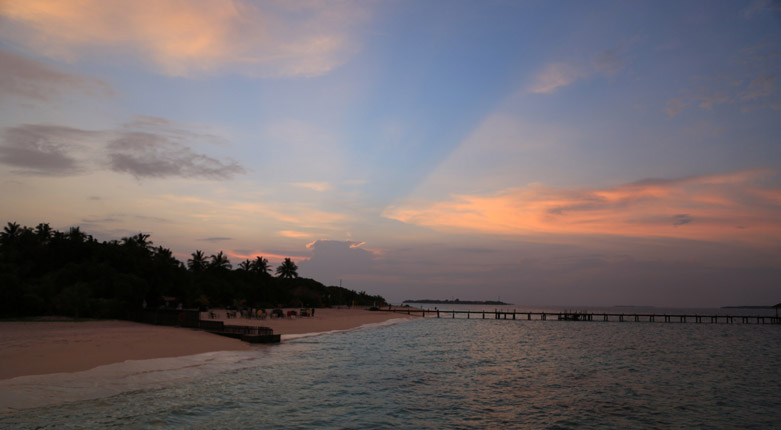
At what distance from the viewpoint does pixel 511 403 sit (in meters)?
24.0

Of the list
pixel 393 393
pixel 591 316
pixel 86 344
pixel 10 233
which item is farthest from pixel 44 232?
pixel 591 316

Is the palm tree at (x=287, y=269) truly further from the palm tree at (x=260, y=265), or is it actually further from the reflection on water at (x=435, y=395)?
the reflection on water at (x=435, y=395)

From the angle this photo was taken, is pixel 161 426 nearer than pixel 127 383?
Yes

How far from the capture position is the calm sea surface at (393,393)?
1873cm

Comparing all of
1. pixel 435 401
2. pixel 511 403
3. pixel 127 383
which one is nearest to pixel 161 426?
pixel 127 383

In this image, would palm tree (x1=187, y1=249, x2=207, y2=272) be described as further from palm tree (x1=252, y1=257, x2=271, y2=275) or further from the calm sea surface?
the calm sea surface

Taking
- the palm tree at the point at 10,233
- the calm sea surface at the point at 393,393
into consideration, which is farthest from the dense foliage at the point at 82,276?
the calm sea surface at the point at 393,393

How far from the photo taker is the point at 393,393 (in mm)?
25266

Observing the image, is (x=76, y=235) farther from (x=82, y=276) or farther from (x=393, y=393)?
(x=393, y=393)

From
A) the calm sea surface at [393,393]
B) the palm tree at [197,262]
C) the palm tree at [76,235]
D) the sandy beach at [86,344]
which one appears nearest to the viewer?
the calm sea surface at [393,393]

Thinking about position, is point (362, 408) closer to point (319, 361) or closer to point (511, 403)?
point (511, 403)

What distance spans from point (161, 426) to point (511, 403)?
54.3ft

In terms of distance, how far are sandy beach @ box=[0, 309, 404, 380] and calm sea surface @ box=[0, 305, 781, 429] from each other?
1769mm

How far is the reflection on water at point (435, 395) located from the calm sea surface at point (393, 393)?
2.8 inches
